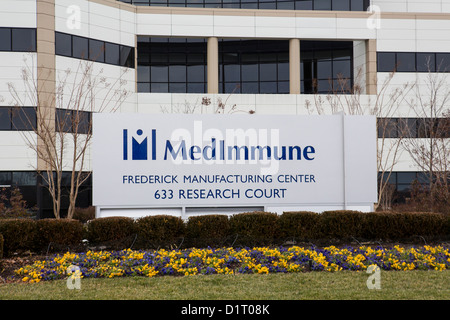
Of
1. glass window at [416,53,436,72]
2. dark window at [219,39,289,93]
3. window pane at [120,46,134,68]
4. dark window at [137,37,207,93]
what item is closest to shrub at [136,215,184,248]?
window pane at [120,46,134,68]

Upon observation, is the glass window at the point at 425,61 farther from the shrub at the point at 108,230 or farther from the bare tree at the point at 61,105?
the shrub at the point at 108,230

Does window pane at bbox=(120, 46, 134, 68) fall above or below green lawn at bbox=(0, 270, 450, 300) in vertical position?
above

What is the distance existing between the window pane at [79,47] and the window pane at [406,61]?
19157mm

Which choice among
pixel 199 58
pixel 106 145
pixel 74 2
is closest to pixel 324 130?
pixel 106 145

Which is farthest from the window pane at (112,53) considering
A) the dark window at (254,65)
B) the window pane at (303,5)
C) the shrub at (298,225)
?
the shrub at (298,225)

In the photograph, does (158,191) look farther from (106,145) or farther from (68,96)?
(68,96)

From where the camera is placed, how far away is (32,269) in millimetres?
9414

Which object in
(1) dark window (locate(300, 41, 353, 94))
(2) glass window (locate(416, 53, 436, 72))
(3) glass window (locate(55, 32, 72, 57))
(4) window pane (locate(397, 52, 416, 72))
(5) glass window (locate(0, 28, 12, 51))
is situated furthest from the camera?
(1) dark window (locate(300, 41, 353, 94))

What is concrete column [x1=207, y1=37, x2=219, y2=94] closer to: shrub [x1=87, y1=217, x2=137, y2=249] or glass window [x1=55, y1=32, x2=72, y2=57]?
glass window [x1=55, y1=32, x2=72, y2=57]

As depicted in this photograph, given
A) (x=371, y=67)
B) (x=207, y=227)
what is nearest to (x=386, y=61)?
(x=371, y=67)

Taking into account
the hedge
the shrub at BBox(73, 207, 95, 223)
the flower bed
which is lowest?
the shrub at BBox(73, 207, 95, 223)

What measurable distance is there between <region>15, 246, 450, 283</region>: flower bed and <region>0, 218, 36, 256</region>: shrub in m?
1.32

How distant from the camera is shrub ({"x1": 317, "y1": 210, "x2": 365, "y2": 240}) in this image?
12414 millimetres

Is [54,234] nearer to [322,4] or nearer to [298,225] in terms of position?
[298,225]
